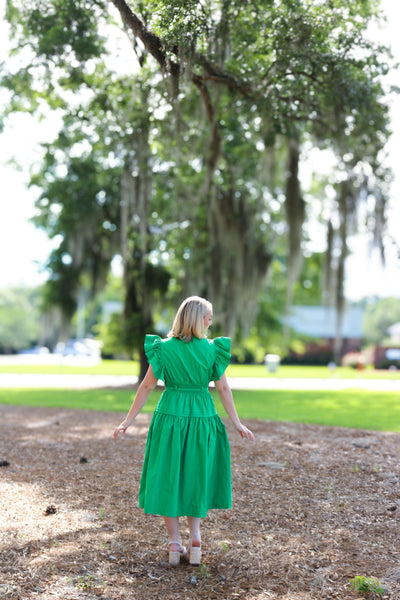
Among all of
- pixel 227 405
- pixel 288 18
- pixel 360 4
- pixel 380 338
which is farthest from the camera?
pixel 380 338

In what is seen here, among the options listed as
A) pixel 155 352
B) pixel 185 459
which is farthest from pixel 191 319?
pixel 185 459

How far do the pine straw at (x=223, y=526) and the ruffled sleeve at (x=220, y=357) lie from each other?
1.08 metres

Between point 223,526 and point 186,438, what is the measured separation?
1064mm

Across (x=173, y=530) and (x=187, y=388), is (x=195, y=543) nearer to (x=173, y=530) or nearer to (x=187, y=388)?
(x=173, y=530)

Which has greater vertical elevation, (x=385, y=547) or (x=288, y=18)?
(x=288, y=18)

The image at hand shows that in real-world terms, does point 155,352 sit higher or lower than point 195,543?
higher

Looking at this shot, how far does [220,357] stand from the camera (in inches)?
124

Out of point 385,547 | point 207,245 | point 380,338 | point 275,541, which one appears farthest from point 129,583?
point 380,338

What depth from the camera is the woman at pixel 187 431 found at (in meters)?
3.00

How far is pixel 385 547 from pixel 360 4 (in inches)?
241

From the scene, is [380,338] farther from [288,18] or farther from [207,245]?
[288,18]

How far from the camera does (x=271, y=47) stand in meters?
6.63

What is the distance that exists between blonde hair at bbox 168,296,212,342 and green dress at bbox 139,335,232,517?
0.05 m

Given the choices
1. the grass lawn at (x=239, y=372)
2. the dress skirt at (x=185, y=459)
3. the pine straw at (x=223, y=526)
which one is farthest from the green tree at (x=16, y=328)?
the dress skirt at (x=185, y=459)
